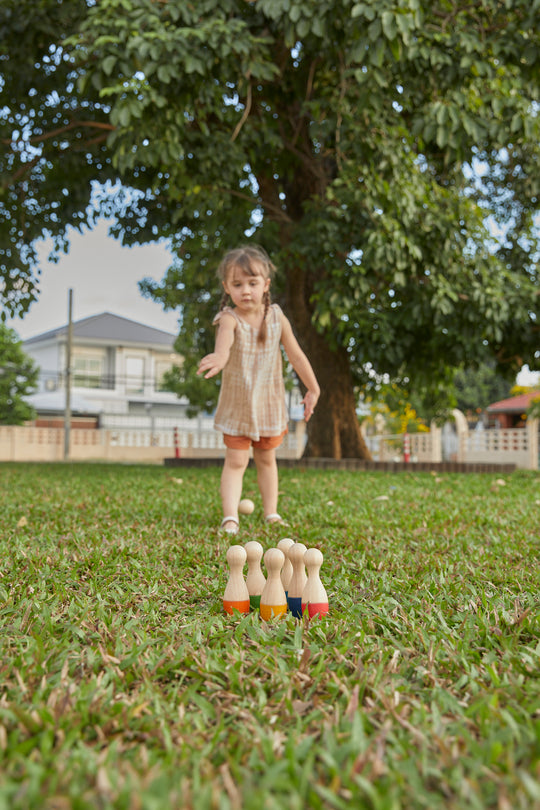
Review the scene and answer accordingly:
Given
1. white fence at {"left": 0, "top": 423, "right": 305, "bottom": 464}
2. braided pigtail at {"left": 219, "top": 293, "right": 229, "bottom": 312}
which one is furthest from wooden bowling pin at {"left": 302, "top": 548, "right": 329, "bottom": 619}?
white fence at {"left": 0, "top": 423, "right": 305, "bottom": 464}

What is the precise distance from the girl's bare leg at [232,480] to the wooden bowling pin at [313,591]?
1805 mm

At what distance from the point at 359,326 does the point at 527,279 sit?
345cm

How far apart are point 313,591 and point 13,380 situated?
28539mm

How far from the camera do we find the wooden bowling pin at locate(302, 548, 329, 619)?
1.92 m

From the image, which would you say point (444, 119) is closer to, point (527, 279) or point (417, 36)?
point (417, 36)

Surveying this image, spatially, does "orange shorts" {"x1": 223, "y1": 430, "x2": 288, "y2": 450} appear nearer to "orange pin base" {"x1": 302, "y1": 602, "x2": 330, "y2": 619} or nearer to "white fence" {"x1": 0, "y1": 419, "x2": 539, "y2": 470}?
"orange pin base" {"x1": 302, "y1": 602, "x2": 330, "y2": 619}

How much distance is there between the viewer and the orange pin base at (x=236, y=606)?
1.99m

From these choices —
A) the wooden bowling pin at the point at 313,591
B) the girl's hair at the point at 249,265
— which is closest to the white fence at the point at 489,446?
the girl's hair at the point at 249,265

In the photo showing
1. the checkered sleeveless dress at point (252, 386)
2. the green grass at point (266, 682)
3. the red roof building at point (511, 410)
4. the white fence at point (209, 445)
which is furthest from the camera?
the red roof building at point (511, 410)

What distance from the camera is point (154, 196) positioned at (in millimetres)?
10820

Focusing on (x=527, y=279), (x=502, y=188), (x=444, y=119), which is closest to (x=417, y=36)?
(x=444, y=119)

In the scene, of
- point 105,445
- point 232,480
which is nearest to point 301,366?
point 232,480

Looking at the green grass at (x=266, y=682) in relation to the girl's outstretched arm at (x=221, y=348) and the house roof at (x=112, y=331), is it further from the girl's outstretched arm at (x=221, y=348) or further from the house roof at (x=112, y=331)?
the house roof at (x=112, y=331)

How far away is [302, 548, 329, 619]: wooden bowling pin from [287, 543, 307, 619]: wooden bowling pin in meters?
0.04
